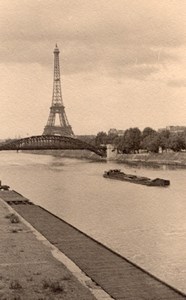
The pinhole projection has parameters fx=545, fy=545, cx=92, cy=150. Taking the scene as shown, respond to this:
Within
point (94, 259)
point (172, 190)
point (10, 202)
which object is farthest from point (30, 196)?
point (94, 259)

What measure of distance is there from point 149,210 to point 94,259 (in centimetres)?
1387

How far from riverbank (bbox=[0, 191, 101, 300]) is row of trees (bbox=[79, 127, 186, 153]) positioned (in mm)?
66832

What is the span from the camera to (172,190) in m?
41.6

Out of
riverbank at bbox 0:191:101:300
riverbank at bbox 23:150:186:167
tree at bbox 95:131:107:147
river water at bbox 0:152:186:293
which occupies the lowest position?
river water at bbox 0:152:186:293

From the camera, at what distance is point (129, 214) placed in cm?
2806

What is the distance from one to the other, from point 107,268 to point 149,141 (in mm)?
76361

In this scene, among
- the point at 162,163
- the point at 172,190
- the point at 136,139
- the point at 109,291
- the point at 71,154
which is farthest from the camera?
the point at 71,154

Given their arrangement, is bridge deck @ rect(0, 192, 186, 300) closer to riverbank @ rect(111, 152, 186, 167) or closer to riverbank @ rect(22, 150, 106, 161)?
riverbank @ rect(111, 152, 186, 167)

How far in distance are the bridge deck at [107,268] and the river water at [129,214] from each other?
99 cm

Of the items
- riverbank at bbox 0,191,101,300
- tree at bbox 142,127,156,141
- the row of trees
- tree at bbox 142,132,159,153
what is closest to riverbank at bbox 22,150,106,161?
the row of trees

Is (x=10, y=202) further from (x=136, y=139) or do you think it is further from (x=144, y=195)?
(x=136, y=139)

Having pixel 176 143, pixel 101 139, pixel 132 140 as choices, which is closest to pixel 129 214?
pixel 176 143

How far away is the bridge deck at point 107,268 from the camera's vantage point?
41.9 feet

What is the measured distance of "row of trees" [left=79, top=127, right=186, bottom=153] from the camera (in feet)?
277
